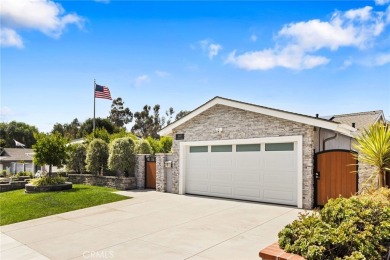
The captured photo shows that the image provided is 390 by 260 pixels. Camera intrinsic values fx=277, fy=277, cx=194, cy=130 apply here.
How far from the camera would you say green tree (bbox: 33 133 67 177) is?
14953mm

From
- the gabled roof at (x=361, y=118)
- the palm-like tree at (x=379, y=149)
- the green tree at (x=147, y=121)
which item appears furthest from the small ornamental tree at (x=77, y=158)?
the green tree at (x=147, y=121)

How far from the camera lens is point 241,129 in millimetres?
12281

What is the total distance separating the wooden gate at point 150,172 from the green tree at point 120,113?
5077 cm

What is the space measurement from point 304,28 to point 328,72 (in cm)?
437

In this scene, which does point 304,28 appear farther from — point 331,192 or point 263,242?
point 263,242

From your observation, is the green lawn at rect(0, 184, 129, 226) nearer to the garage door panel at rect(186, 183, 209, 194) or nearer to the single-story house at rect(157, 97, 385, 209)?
the garage door panel at rect(186, 183, 209, 194)

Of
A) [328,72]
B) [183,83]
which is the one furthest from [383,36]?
[183,83]

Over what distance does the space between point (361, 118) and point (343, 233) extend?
13602 mm

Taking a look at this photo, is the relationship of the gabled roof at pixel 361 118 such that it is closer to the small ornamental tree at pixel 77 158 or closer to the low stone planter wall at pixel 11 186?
the small ornamental tree at pixel 77 158

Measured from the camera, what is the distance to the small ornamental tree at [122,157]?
1609 cm

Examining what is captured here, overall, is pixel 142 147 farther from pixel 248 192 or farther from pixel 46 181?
pixel 248 192

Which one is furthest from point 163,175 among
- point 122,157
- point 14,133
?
point 14,133

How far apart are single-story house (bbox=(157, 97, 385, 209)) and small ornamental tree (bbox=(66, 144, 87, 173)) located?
26.4ft

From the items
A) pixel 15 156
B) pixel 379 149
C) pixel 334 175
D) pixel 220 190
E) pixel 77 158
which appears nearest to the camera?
pixel 379 149
